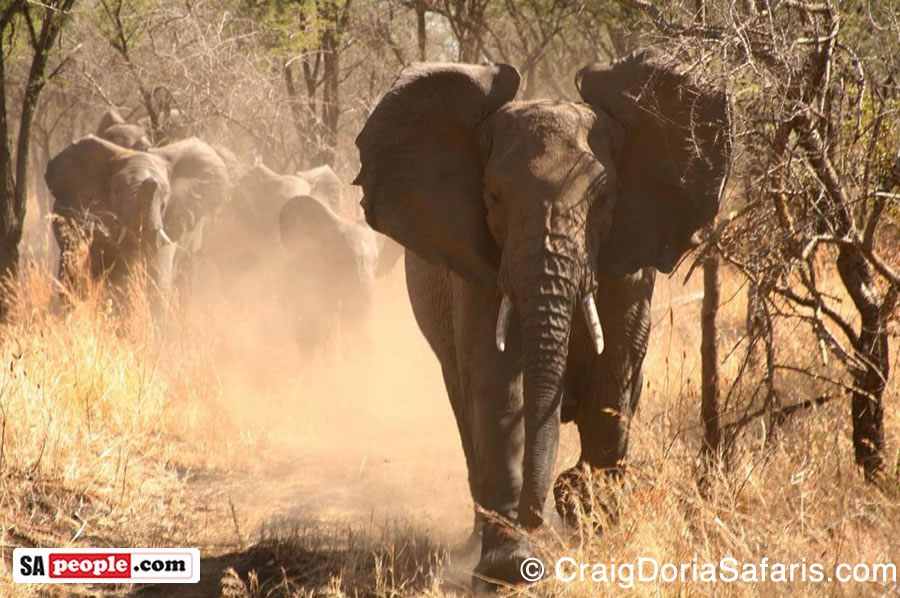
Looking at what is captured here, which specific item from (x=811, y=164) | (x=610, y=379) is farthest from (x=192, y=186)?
(x=811, y=164)

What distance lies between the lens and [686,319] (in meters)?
11.0

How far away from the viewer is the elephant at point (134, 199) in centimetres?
1355

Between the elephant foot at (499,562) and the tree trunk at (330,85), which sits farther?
the tree trunk at (330,85)

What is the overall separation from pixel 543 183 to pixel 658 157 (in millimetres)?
885

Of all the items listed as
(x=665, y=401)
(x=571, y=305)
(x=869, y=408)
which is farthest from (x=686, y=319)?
(x=571, y=305)

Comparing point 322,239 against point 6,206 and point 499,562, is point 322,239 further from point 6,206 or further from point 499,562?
point 499,562

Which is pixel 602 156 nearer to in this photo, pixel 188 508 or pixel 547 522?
pixel 547 522

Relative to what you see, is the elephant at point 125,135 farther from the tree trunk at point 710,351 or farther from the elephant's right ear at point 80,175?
the tree trunk at point 710,351

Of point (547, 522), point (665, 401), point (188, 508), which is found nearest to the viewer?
point (547, 522)

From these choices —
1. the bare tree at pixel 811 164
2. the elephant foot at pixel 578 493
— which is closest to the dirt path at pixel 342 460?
the elephant foot at pixel 578 493

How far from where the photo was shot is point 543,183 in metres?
5.65

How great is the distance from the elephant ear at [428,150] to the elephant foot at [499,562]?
4.42ft

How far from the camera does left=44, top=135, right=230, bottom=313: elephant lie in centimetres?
1355

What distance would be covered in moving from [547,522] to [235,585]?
147cm
